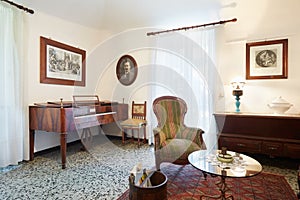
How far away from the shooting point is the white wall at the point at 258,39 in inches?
123

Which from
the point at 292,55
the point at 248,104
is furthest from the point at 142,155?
the point at 292,55

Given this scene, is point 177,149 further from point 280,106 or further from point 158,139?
point 280,106

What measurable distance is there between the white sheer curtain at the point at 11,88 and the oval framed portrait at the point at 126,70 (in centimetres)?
208

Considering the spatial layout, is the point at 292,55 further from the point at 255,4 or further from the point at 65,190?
the point at 65,190

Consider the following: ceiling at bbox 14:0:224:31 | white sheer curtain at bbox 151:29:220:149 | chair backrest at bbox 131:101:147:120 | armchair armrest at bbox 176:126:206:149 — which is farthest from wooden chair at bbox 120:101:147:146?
ceiling at bbox 14:0:224:31

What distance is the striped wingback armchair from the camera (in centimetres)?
252

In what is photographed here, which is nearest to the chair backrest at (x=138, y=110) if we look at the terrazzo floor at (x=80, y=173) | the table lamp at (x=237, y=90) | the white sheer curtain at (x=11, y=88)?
the terrazzo floor at (x=80, y=173)

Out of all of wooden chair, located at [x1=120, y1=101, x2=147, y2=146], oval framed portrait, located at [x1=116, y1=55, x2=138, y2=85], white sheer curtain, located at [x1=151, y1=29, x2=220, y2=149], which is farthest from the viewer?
oval framed portrait, located at [x1=116, y1=55, x2=138, y2=85]

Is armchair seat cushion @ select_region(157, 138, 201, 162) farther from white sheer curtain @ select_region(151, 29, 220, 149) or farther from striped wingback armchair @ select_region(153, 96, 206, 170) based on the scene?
white sheer curtain @ select_region(151, 29, 220, 149)

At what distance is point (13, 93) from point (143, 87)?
2390mm

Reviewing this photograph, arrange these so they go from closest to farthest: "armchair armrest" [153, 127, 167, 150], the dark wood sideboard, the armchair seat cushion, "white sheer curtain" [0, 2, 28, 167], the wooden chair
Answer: the armchair seat cushion
"armchair armrest" [153, 127, 167, 150]
"white sheer curtain" [0, 2, 28, 167]
the dark wood sideboard
the wooden chair

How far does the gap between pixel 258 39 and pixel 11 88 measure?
4.01 metres

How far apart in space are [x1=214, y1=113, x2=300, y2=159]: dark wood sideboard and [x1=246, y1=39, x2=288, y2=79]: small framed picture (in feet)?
2.53

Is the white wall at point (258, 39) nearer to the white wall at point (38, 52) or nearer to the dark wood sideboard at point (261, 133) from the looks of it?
the dark wood sideboard at point (261, 133)
